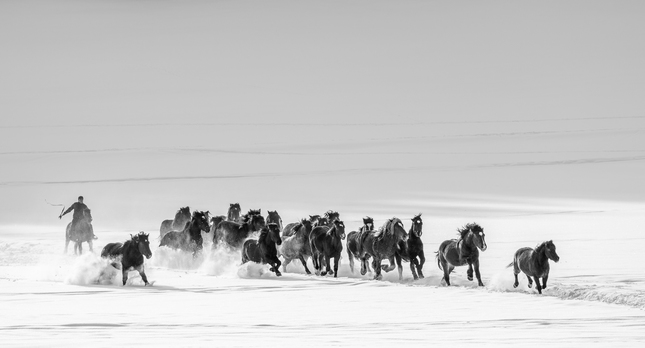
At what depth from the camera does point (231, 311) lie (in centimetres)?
1845

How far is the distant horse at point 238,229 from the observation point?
27547 mm

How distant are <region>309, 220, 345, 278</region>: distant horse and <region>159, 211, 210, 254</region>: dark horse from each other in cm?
369

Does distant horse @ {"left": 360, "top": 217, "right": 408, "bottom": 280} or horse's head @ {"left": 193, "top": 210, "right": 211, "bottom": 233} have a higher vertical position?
horse's head @ {"left": 193, "top": 210, "right": 211, "bottom": 233}

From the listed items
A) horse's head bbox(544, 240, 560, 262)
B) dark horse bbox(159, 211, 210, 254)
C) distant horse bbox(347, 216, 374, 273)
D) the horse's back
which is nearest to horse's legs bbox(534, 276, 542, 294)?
horse's head bbox(544, 240, 560, 262)

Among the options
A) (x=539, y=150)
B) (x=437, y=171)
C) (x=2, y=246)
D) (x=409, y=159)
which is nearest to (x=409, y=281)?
(x=2, y=246)

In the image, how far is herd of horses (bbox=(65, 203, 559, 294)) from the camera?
21.9 metres

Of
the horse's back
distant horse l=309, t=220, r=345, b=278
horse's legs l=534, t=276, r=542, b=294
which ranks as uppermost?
distant horse l=309, t=220, r=345, b=278

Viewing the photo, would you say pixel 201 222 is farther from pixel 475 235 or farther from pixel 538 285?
pixel 538 285

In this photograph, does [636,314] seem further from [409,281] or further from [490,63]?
[490,63]

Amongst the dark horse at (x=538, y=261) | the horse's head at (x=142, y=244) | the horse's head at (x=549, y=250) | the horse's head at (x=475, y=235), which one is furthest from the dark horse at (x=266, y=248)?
the horse's head at (x=549, y=250)

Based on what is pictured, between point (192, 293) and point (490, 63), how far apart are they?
411ft

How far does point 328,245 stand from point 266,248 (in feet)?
4.25

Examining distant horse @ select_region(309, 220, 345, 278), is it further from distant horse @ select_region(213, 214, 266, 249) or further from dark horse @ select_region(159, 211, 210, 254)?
dark horse @ select_region(159, 211, 210, 254)

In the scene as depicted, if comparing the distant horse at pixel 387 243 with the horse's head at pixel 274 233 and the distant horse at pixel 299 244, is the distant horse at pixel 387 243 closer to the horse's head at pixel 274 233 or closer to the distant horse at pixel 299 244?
the horse's head at pixel 274 233
